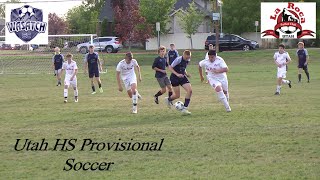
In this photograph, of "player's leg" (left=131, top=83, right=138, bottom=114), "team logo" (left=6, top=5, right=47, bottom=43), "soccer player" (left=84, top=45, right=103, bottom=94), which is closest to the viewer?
"player's leg" (left=131, top=83, right=138, bottom=114)

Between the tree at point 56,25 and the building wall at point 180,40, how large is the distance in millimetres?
25765

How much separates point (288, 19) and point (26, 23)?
20.7m

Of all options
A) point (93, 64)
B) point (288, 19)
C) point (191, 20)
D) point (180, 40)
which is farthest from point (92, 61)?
point (180, 40)

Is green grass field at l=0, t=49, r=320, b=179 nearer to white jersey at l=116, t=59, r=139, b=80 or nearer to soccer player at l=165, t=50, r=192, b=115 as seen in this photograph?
soccer player at l=165, t=50, r=192, b=115

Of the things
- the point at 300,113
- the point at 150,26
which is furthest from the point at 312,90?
the point at 150,26

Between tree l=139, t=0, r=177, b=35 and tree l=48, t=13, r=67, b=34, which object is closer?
tree l=139, t=0, r=177, b=35

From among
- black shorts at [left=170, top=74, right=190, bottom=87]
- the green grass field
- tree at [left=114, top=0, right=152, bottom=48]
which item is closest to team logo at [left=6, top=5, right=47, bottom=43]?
tree at [left=114, top=0, right=152, bottom=48]

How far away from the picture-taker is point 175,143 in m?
11.9

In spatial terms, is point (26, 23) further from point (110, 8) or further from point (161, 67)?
point (110, 8)

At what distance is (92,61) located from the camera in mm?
26000

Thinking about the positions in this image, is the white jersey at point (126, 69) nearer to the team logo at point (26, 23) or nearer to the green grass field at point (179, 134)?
the green grass field at point (179, 134)

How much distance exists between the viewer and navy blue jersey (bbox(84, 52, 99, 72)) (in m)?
26.0

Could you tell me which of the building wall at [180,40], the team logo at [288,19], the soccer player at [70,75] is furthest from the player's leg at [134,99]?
the building wall at [180,40]

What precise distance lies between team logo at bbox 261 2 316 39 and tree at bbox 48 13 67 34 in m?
44.2
